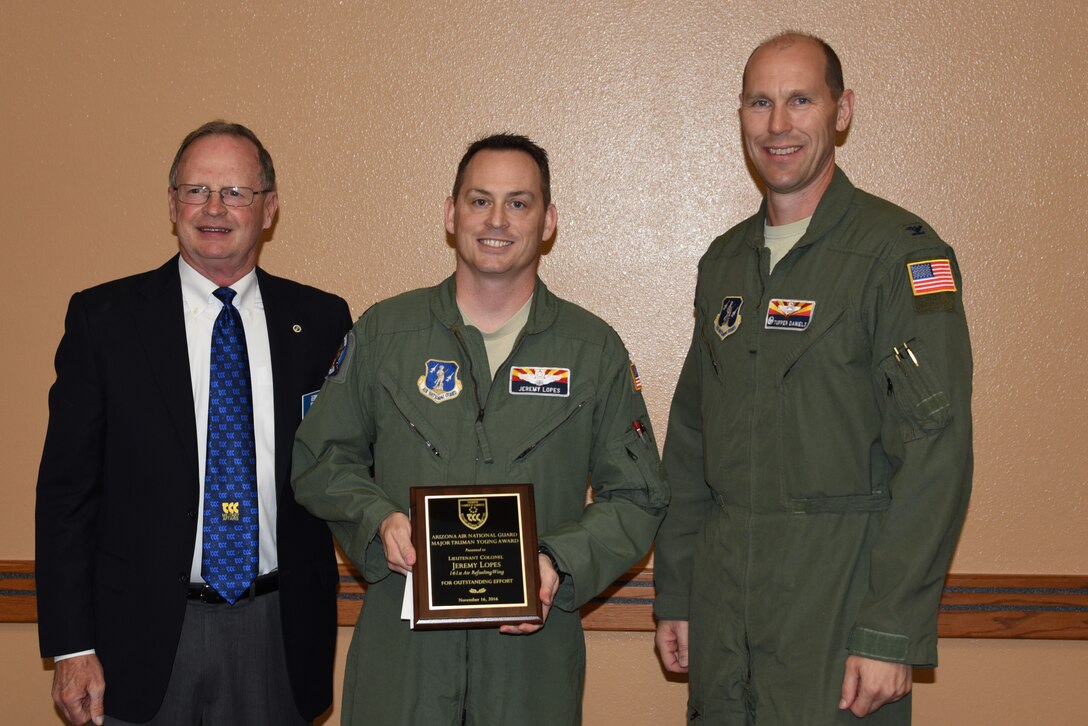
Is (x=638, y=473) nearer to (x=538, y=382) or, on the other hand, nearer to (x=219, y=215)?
(x=538, y=382)

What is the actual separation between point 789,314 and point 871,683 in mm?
885

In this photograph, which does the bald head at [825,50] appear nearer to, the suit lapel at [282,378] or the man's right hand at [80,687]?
the suit lapel at [282,378]

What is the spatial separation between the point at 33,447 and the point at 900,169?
3.38 m

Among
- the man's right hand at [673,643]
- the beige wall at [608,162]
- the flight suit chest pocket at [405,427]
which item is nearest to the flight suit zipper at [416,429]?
the flight suit chest pocket at [405,427]

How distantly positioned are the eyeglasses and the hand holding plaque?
1016 millimetres

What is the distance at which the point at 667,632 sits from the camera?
2.80 meters

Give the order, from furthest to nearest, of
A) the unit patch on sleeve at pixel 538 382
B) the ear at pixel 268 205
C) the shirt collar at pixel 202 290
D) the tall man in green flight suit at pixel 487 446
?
the ear at pixel 268 205 < the shirt collar at pixel 202 290 < the unit patch on sleeve at pixel 538 382 < the tall man in green flight suit at pixel 487 446

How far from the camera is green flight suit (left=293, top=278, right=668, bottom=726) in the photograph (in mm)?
2393

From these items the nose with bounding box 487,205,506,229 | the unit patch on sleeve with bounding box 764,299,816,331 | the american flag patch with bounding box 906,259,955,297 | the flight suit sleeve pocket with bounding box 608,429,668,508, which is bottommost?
the flight suit sleeve pocket with bounding box 608,429,668,508

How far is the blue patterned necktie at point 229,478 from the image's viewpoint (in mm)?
2549

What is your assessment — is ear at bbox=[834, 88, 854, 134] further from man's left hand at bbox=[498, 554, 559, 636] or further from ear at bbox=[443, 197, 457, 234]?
man's left hand at bbox=[498, 554, 559, 636]

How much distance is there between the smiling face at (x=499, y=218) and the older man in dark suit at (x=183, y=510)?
0.62 metres


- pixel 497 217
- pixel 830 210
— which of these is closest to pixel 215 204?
pixel 497 217

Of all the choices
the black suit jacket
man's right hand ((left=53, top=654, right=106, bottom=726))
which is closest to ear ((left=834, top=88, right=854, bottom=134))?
the black suit jacket
